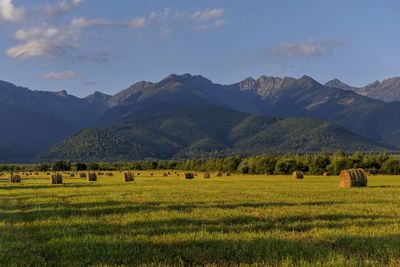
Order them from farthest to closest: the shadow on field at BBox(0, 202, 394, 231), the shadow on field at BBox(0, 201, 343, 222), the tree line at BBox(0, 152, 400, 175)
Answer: the tree line at BBox(0, 152, 400, 175)
the shadow on field at BBox(0, 201, 343, 222)
the shadow on field at BBox(0, 202, 394, 231)

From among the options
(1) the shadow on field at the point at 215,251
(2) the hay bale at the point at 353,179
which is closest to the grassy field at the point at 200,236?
(1) the shadow on field at the point at 215,251

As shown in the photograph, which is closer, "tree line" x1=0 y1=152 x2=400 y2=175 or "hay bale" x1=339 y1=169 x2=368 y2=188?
"hay bale" x1=339 y1=169 x2=368 y2=188

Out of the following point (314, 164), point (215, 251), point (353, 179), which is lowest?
point (353, 179)

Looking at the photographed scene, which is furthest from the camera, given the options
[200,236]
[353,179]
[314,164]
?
[314,164]

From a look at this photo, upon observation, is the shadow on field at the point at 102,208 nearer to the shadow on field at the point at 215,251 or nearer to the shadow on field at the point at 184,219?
the shadow on field at the point at 184,219

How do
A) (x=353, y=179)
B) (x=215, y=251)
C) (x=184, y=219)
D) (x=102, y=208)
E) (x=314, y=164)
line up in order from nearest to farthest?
(x=215, y=251), (x=184, y=219), (x=102, y=208), (x=353, y=179), (x=314, y=164)

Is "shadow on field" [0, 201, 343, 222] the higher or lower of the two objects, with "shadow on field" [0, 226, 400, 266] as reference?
higher

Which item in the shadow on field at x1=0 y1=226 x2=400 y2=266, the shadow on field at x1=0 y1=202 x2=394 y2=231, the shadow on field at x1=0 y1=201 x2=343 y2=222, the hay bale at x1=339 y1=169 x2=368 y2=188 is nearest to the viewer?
the shadow on field at x1=0 y1=226 x2=400 y2=266

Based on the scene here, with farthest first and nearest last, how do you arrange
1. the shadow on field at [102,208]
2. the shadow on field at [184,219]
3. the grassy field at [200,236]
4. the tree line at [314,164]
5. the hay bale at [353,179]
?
the tree line at [314,164] → the hay bale at [353,179] → the shadow on field at [102,208] → the shadow on field at [184,219] → the grassy field at [200,236]

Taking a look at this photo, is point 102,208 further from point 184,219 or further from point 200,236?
point 200,236

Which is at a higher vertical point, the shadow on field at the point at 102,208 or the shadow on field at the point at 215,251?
the shadow on field at the point at 102,208

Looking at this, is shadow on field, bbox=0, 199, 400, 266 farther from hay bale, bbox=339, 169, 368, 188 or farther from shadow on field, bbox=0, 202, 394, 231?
hay bale, bbox=339, 169, 368, 188

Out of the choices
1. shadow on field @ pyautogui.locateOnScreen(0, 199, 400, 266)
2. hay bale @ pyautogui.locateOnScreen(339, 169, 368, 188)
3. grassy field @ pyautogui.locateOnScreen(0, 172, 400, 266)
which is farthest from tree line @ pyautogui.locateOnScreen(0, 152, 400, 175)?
shadow on field @ pyautogui.locateOnScreen(0, 199, 400, 266)

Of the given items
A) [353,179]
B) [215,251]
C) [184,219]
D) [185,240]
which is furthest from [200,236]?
[353,179]
